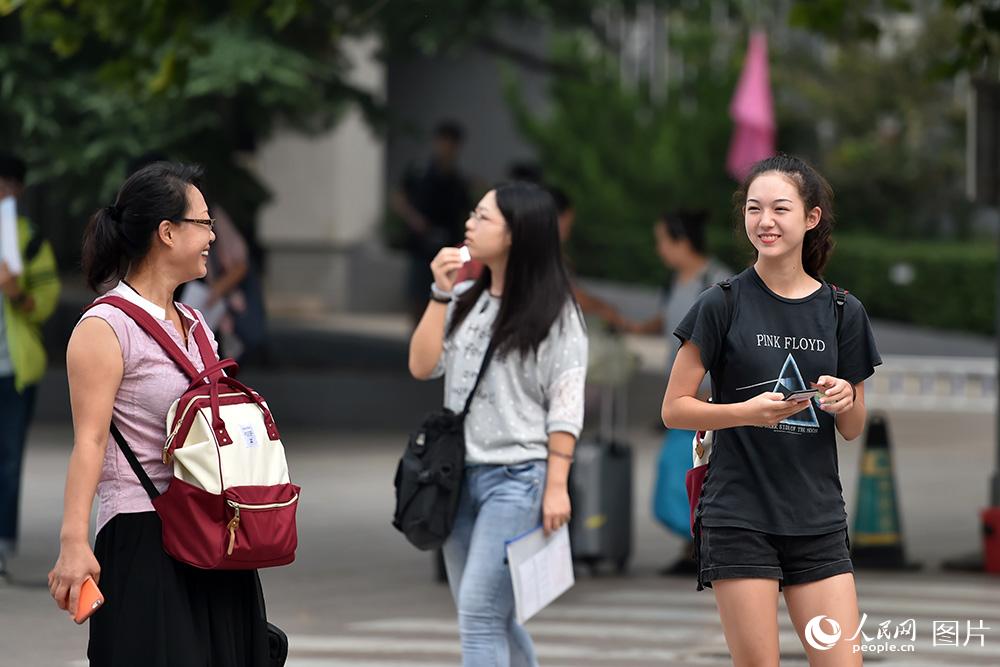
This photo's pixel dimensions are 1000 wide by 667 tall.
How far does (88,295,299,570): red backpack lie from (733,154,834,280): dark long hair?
56.4 inches

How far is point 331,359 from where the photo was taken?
18.2 m

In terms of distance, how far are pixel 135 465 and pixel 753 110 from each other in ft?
74.4

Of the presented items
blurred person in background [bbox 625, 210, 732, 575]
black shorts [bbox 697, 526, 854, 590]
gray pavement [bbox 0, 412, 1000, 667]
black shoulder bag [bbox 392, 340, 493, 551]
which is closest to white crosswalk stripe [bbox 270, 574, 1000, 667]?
gray pavement [bbox 0, 412, 1000, 667]

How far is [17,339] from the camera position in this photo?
28.0ft

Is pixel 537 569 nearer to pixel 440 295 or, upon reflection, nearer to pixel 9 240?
pixel 440 295

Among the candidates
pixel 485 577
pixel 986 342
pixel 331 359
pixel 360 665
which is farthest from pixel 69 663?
pixel 986 342

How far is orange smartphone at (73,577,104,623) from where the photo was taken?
4043 mm

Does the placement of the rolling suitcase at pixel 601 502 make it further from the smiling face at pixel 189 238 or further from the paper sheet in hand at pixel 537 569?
the smiling face at pixel 189 238

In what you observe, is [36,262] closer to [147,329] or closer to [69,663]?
[69,663]

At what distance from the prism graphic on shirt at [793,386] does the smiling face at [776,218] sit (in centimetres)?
27

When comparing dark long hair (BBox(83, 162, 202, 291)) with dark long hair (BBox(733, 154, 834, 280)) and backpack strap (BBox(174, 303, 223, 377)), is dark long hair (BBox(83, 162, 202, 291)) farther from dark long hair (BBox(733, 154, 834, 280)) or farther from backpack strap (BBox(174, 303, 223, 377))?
dark long hair (BBox(733, 154, 834, 280))

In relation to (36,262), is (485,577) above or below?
below

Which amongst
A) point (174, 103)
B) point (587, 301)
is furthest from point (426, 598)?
point (174, 103)

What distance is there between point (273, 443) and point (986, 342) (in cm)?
1993
